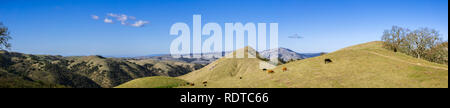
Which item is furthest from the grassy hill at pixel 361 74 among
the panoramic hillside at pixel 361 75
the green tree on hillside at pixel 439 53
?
the green tree on hillside at pixel 439 53

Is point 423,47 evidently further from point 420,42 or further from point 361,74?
point 361,74

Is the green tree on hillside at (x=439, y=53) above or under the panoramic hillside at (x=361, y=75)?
above

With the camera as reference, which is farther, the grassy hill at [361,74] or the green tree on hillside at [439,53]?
the green tree on hillside at [439,53]

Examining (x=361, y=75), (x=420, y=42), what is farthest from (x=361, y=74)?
(x=420, y=42)

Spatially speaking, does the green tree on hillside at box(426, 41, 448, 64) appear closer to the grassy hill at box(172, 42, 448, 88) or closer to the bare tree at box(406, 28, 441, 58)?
the bare tree at box(406, 28, 441, 58)

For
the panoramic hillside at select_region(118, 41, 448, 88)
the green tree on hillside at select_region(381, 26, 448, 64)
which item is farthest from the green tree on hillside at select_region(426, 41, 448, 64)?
the panoramic hillside at select_region(118, 41, 448, 88)

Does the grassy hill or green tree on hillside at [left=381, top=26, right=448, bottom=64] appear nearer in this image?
the grassy hill

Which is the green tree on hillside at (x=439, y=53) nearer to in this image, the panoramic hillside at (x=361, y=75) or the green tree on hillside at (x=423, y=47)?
the green tree on hillside at (x=423, y=47)
